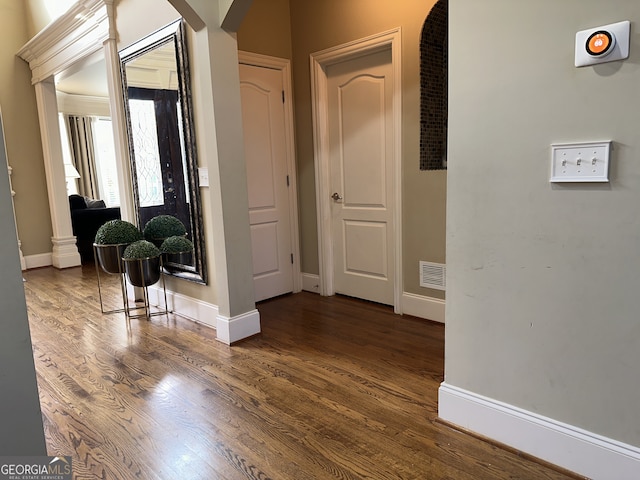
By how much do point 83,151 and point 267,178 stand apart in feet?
21.6

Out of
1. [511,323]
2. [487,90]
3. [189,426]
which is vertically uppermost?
[487,90]

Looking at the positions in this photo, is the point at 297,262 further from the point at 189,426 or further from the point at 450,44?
the point at 450,44

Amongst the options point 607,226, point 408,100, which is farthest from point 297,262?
point 607,226

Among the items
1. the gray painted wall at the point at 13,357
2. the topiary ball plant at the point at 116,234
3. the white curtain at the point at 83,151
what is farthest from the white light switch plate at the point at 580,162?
the white curtain at the point at 83,151

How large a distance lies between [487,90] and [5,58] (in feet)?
20.6

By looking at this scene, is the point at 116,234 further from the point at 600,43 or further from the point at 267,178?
the point at 600,43

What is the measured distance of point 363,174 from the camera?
3.52 meters

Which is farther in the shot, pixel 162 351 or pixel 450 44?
pixel 162 351

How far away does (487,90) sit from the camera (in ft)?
5.29

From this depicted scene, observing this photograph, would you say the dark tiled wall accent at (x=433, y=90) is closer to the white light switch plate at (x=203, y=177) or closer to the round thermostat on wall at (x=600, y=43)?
the white light switch plate at (x=203, y=177)

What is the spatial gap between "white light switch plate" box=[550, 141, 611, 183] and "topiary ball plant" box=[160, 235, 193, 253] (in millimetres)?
2508

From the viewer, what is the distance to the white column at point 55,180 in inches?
220

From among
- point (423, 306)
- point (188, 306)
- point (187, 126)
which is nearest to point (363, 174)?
point (423, 306)

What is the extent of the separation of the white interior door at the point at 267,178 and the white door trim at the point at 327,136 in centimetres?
31
